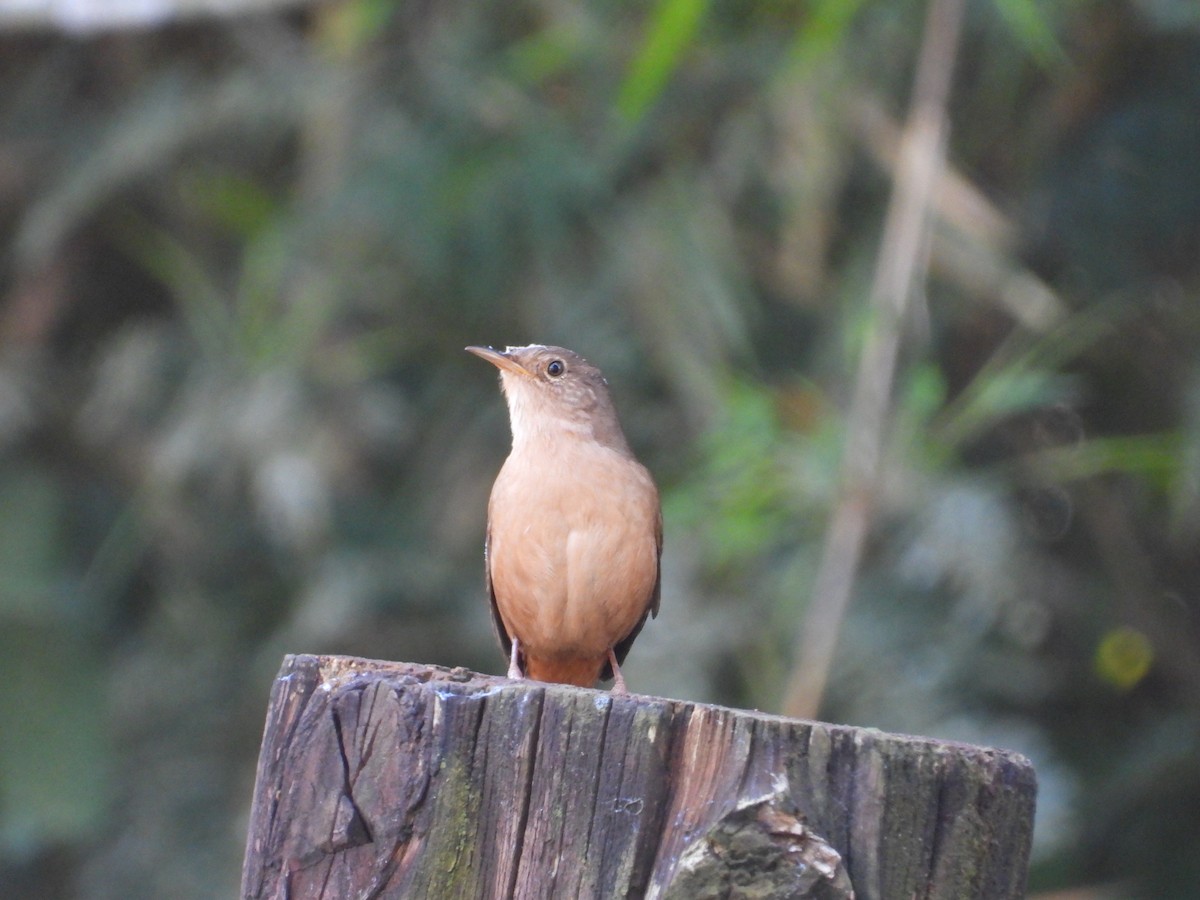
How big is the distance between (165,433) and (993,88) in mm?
4053

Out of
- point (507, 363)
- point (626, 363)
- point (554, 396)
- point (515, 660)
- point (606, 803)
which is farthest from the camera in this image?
point (626, 363)

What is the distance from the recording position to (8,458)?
7766mm

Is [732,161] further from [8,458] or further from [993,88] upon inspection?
[8,458]

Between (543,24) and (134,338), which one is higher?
(543,24)

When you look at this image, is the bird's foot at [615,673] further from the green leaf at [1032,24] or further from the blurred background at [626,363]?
the green leaf at [1032,24]

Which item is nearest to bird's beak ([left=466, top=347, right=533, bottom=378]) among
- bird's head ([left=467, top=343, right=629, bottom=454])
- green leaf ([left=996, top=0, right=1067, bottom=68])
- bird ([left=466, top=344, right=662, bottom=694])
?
bird's head ([left=467, top=343, right=629, bottom=454])

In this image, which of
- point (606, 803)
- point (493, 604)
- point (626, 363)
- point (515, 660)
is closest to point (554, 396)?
point (493, 604)

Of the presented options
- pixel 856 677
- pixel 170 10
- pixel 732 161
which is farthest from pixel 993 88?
pixel 170 10

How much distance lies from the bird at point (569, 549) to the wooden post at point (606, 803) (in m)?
1.67

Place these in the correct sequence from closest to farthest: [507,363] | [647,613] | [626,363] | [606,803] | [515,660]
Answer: [606,803], [515,660], [647,613], [507,363], [626,363]

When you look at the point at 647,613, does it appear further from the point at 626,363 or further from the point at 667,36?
the point at 626,363

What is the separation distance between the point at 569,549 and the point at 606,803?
1.89 meters

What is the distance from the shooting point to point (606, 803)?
2426 mm

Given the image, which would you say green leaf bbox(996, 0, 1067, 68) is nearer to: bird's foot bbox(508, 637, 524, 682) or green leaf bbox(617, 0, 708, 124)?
green leaf bbox(617, 0, 708, 124)
